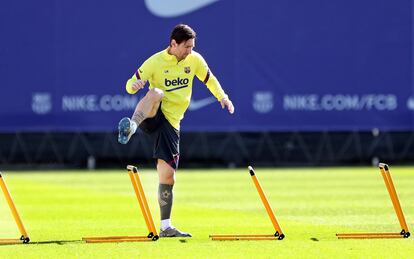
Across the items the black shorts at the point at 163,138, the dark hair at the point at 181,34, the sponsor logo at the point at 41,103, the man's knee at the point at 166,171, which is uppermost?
the dark hair at the point at 181,34

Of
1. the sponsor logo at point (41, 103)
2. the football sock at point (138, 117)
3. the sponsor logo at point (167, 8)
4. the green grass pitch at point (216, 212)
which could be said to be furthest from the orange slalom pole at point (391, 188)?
→ the sponsor logo at point (41, 103)

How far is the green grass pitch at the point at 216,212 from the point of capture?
9648 millimetres

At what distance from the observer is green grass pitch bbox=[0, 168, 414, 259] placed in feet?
31.7

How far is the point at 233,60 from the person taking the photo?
29.9m

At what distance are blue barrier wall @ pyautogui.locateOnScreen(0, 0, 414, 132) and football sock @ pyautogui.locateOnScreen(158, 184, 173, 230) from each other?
18555 millimetres

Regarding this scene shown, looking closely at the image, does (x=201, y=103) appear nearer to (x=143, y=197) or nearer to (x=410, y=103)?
(x=410, y=103)

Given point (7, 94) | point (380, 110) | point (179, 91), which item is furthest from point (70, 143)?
point (179, 91)

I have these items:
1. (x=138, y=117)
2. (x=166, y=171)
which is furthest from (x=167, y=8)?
(x=138, y=117)

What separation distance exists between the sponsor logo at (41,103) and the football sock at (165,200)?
19085 mm

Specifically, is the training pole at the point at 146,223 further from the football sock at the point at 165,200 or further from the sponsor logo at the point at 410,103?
the sponsor logo at the point at 410,103

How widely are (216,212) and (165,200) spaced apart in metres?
3.98

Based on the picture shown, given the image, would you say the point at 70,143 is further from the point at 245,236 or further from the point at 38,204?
the point at 245,236

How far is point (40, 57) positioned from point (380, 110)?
9.35m

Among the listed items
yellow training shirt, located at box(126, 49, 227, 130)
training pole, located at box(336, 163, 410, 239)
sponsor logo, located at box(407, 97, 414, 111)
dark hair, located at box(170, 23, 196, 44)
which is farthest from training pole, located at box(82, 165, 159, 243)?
sponsor logo, located at box(407, 97, 414, 111)
